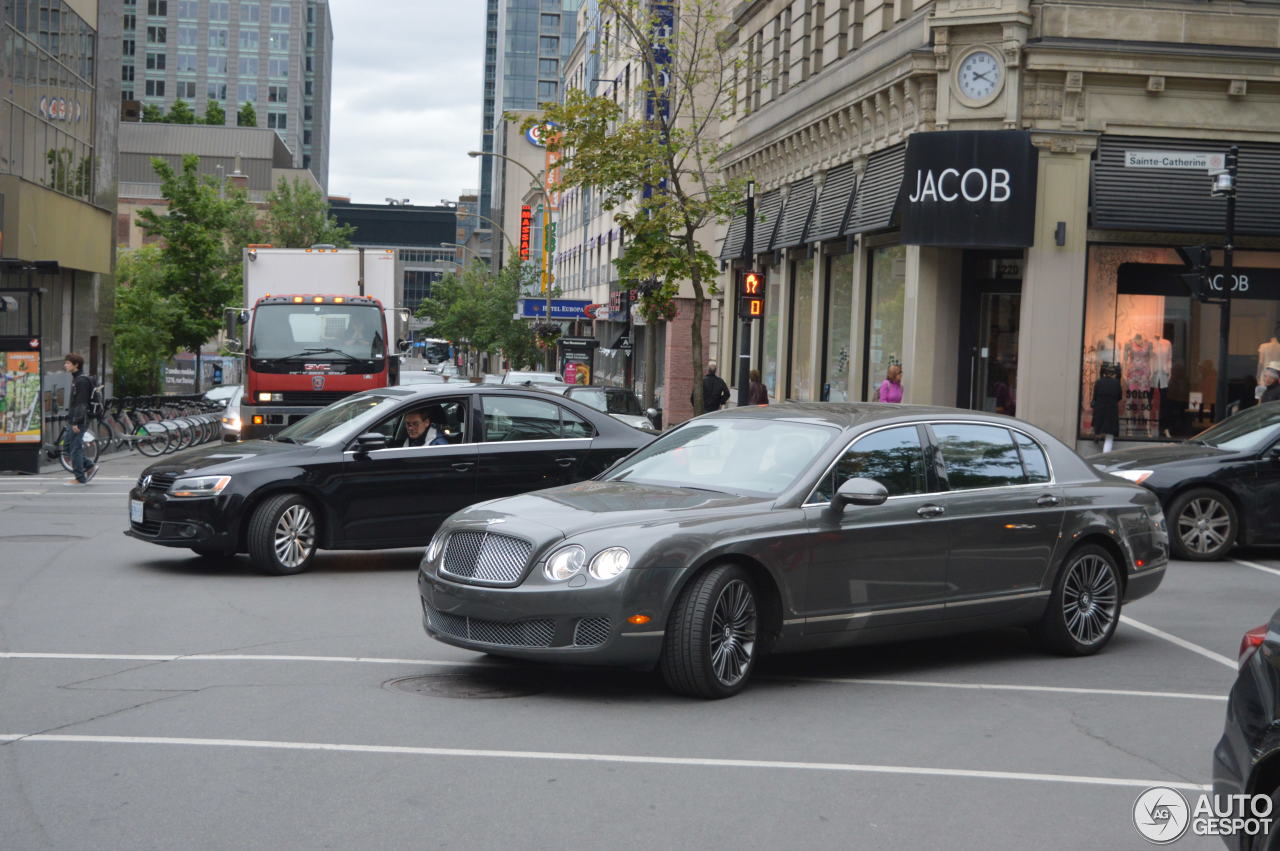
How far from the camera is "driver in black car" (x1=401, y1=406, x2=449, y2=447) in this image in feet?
42.7

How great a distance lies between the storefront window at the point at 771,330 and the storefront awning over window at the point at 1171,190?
1284cm

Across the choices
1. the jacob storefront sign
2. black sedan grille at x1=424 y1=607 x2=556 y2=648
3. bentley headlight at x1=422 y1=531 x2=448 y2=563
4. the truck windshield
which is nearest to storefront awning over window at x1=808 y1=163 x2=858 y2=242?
the jacob storefront sign

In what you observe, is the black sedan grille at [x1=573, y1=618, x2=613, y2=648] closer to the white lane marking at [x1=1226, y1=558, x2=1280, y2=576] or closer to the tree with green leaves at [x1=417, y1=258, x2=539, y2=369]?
the white lane marking at [x1=1226, y1=558, x2=1280, y2=576]

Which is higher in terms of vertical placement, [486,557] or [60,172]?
[60,172]

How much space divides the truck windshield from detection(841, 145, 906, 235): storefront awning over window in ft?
30.0

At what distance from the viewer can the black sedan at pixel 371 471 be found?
12.4 meters

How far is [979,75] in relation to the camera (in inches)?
984

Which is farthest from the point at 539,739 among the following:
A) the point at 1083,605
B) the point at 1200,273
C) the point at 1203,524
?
the point at 1200,273

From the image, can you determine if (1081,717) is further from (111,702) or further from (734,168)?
(734,168)

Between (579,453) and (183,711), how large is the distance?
6.50m

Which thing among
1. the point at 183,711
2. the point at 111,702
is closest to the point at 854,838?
the point at 183,711

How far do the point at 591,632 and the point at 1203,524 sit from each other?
948 cm

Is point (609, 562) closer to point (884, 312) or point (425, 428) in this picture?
point (425, 428)

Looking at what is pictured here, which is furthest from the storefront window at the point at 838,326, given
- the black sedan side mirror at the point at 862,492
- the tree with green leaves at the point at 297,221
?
the tree with green leaves at the point at 297,221
